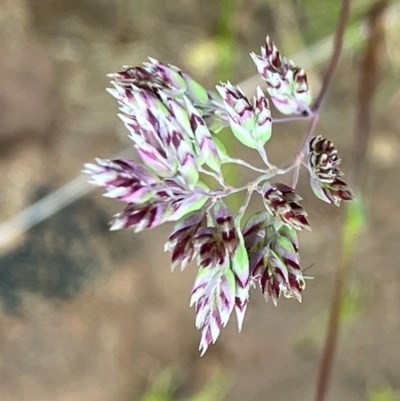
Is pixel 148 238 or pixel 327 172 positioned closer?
pixel 327 172

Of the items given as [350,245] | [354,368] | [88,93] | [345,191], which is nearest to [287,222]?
[345,191]

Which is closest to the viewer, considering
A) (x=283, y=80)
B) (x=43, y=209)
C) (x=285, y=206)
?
(x=285, y=206)

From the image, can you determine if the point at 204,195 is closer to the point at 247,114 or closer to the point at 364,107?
the point at 247,114

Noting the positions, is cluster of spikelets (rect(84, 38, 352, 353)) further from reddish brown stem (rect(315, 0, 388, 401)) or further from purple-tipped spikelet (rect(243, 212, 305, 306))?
reddish brown stem (rect(315, 0, 388, 401))

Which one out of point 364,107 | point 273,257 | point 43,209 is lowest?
point 273,257

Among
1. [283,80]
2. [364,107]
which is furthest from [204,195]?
[364,107]

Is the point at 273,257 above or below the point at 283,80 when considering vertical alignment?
below
